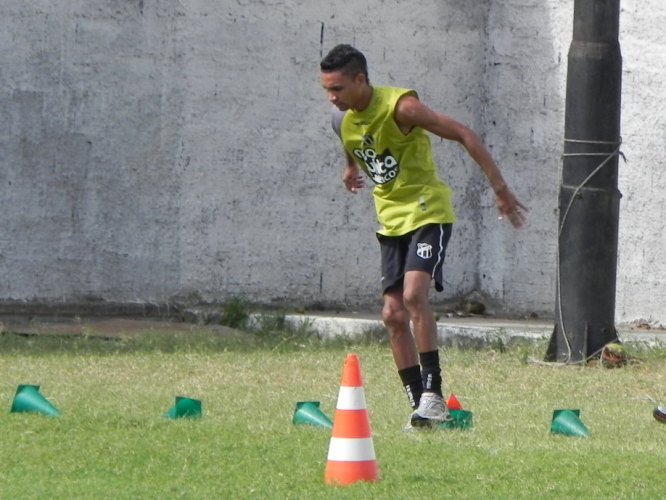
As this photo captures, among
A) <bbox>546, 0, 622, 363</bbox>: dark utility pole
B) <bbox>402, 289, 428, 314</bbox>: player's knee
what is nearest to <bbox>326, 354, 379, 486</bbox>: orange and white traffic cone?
<bbox>402, 289, 428, 314</bbox>: player's knee

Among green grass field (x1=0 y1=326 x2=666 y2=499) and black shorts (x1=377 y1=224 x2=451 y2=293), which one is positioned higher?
black shorts (x1=377 y1=224 x2=451 y2=293)

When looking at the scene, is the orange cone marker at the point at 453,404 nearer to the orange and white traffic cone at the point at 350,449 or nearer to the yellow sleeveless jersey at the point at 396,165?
the yellow sleeveless jersey at the point at 396,165

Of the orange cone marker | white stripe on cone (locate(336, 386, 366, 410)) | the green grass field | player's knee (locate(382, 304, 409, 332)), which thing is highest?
player's knee (locate(382, 304, 409, 332))

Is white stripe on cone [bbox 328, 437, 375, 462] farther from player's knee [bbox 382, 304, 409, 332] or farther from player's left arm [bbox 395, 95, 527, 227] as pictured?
player's knee [bbox 382, 304, 409, 332]

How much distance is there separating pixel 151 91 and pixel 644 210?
432cm

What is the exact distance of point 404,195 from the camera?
7879 millimetres

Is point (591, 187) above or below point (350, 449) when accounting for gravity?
above

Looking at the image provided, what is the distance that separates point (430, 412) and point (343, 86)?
170cm

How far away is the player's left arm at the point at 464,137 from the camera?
7.43m

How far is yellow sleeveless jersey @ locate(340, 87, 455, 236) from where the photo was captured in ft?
25.6

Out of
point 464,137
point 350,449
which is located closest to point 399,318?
point 464,137

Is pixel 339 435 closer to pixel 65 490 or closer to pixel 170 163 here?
pixel 65 490

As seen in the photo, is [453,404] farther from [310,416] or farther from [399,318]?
[310,416]

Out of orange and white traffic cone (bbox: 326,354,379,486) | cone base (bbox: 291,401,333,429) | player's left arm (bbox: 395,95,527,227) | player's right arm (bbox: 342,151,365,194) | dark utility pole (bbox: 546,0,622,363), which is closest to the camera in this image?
orange and white traffic cone (bbox: 326,354,379,486)
